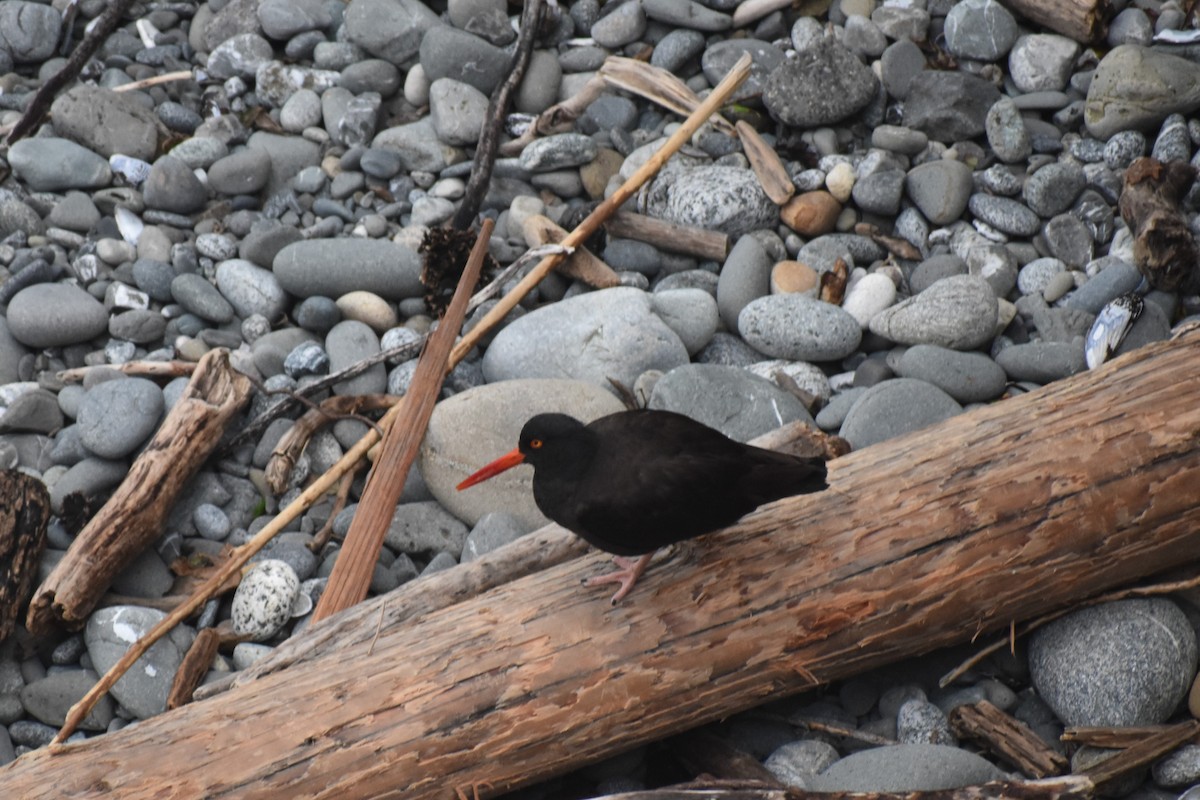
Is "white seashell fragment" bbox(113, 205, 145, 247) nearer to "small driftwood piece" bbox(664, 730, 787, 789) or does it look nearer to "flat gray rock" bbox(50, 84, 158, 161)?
"flat gray rock" bbox(50, 84, 158, 161)

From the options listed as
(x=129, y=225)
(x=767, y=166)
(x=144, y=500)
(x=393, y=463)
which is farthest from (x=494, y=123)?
(x=144, y=500)

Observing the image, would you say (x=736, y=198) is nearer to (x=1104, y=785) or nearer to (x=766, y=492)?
(x=766, y=492)

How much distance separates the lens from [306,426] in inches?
193

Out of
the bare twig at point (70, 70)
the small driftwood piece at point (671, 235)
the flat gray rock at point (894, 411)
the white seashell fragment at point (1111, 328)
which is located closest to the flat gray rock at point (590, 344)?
the small driftwood piece at point (671, 235)

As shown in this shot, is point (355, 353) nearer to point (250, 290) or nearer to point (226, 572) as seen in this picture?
point (250, 290)

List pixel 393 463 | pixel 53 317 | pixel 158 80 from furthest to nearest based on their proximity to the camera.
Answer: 1. pixel 158 80
2. pixel 53 317
3. pixel 393 463

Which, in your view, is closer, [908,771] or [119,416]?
[908,771]

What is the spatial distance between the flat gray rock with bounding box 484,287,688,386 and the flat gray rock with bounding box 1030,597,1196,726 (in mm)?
2074

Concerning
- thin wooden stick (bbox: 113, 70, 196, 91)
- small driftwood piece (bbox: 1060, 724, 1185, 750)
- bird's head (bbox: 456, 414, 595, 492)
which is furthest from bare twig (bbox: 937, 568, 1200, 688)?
thin wooden stick (bbox: 113, 70, 196, 91)

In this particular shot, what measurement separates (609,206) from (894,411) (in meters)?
1.82

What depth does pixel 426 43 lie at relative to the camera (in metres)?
6.53

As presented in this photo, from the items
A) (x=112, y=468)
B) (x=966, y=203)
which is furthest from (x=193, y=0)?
(x=966, y=203)

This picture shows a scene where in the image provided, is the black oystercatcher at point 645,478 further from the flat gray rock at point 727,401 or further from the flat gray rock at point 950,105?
the flat gray rock at point 950,105

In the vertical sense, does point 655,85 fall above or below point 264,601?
above
